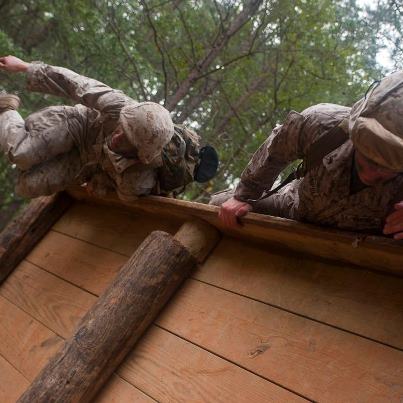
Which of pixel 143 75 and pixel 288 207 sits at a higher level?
pixel 143 75

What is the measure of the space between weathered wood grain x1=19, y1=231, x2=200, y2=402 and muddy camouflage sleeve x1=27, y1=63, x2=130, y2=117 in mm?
1050

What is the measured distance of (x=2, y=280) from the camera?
3.32 m

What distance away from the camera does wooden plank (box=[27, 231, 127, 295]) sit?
270 centimetres

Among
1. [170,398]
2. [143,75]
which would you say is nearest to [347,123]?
[170,398]

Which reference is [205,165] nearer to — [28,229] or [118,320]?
[118,320]

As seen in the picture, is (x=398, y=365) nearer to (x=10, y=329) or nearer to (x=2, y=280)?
(x=10, y=329)

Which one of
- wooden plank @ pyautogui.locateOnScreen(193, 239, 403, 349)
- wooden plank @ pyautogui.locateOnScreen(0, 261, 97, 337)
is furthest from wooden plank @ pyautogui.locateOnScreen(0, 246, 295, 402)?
wooden plank @ pyautogui.locateOnScreen(193, 239, 403, 349)

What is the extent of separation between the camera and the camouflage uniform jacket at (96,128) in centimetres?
271

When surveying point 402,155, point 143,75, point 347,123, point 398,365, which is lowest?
point 398,365

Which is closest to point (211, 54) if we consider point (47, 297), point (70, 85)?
point (70, 85)

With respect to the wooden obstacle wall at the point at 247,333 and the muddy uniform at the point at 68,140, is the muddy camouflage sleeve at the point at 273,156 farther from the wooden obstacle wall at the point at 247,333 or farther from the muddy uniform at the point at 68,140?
the muddy uniform at the point at 68,140

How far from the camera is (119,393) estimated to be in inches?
81.3

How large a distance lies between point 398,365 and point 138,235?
5.68 ft

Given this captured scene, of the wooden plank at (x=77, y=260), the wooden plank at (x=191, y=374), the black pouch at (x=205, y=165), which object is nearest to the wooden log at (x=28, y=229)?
the wooden plank at (x=77, y=260)
